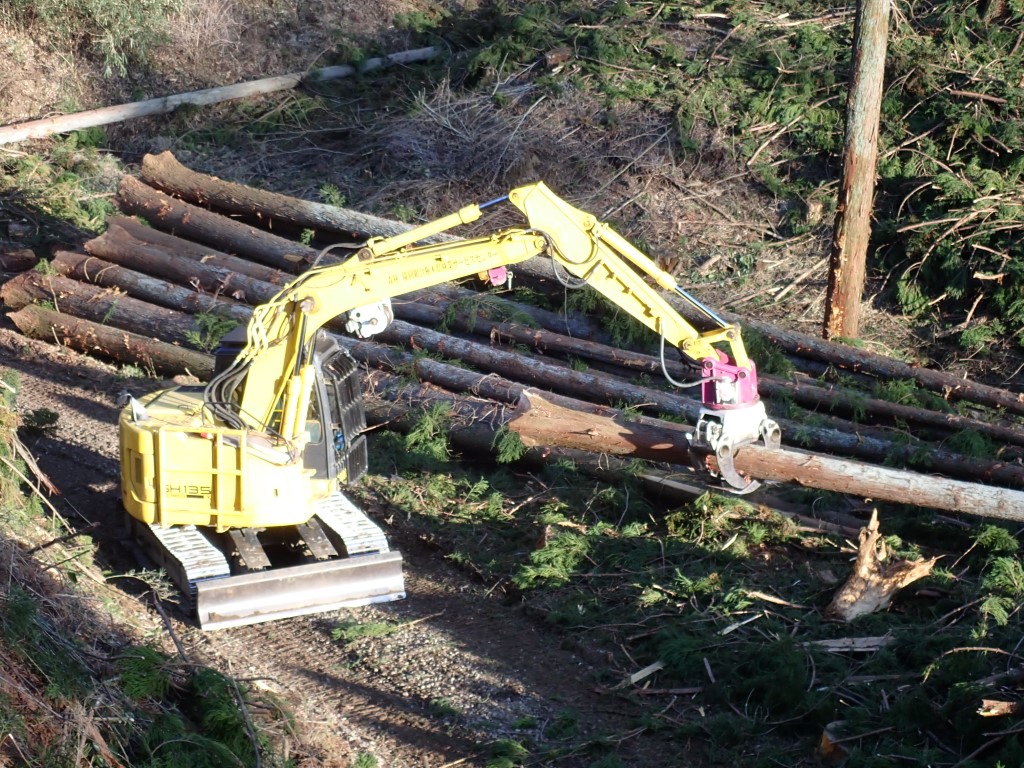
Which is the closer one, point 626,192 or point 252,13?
point 626,192

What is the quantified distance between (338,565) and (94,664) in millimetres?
2567

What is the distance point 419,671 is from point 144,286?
8164 millimetres

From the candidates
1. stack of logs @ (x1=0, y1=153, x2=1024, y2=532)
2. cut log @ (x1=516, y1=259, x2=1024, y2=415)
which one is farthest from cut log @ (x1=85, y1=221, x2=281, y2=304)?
cut log @ (x1=516, y1=259, x2=1024, y2=415)

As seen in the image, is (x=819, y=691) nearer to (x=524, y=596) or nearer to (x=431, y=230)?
(x=524, y=596)

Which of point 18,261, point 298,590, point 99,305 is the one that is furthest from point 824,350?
point 18,261

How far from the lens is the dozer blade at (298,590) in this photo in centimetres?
922

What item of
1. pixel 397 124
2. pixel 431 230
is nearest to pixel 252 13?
pixel 397 124

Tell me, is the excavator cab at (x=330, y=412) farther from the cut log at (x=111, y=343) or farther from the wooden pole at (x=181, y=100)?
the wooden pole at (x=181, y=100)

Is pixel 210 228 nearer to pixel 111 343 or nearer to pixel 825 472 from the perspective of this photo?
pixel 111 343

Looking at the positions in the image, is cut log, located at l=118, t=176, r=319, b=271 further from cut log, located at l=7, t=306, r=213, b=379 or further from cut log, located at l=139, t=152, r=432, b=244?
cut log, located at l=7, t=306, r=213, b=379

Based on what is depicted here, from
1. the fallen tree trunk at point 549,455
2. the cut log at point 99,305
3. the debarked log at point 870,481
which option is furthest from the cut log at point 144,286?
the debarked log at point 870,481

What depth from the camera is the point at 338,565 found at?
9523 millimetres

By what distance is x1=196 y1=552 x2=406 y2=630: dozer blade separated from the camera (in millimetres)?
9219

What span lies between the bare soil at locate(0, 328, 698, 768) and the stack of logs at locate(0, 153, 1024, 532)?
5.64ft
